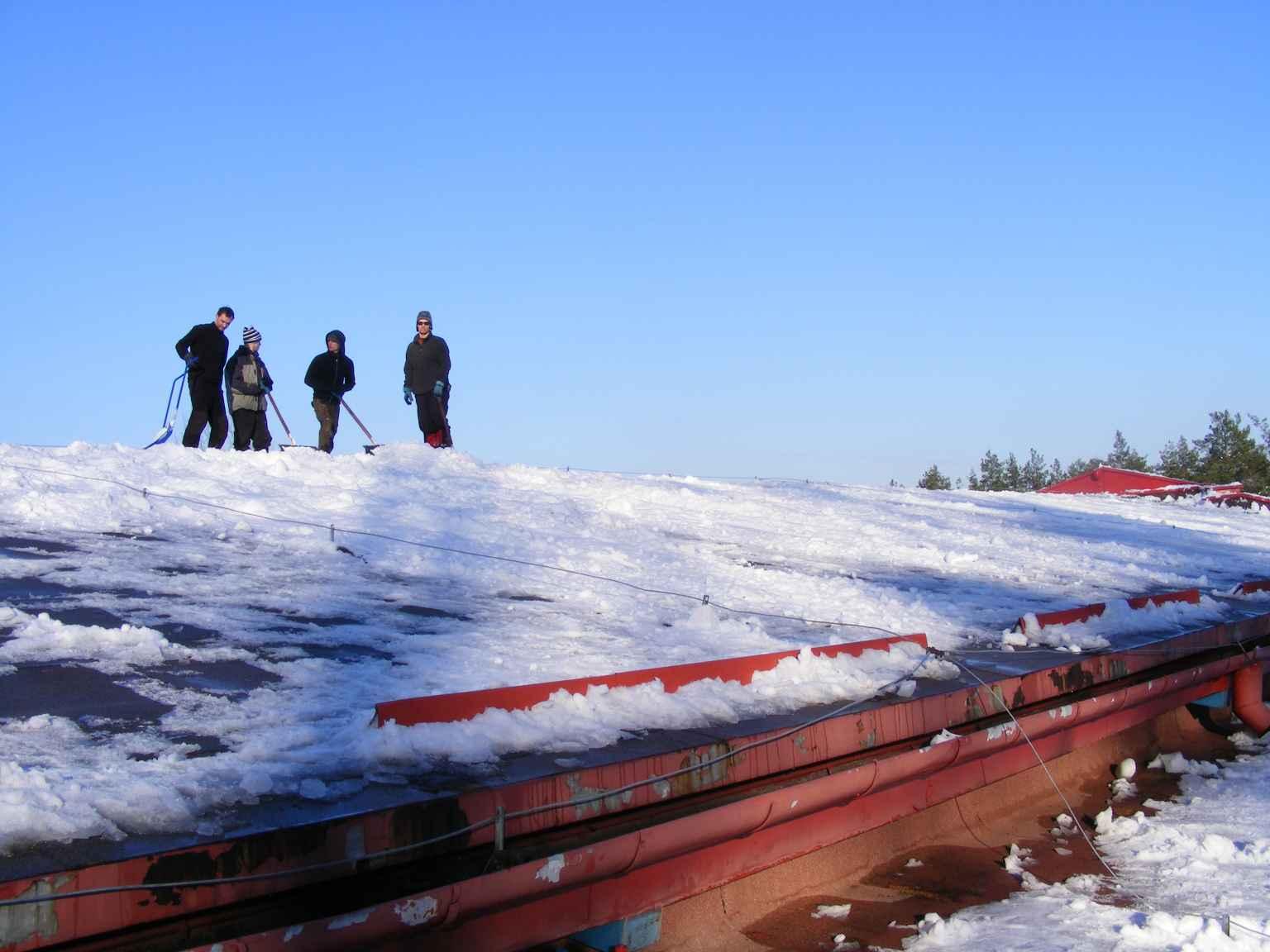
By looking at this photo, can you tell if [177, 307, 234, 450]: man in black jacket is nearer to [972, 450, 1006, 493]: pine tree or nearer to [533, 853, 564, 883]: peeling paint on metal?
[533, 853, 564, 883]: peeling paint on metal

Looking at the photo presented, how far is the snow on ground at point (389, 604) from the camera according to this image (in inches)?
136

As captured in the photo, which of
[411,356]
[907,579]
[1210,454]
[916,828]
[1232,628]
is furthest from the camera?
[1210,454]

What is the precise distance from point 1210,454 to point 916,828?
81639 mm

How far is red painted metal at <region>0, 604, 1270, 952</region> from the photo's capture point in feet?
7.81

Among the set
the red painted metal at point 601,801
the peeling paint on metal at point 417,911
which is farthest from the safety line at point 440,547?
the peeling paint on metal at point 417,911

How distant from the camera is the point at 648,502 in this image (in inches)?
464

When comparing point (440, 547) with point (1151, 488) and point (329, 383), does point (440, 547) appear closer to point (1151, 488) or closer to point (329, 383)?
point (329, 383)

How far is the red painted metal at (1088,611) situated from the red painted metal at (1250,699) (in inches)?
29.3

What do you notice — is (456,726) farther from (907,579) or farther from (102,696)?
(907,579)

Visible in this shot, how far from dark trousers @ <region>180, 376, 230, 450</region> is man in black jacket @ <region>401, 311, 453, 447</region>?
2.22 m

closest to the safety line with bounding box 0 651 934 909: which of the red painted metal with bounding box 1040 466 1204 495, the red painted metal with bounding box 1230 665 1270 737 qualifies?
the red painted metal with bounding box 1230 665 1270 737

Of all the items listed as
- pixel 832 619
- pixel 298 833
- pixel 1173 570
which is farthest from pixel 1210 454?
pixel 298 833

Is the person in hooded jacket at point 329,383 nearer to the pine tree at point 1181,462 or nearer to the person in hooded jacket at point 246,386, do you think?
the person in hooded jacket at point 246,386

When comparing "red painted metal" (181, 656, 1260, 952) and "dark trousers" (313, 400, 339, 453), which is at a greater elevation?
"dark trousers" (313, 400, 339, 453)
